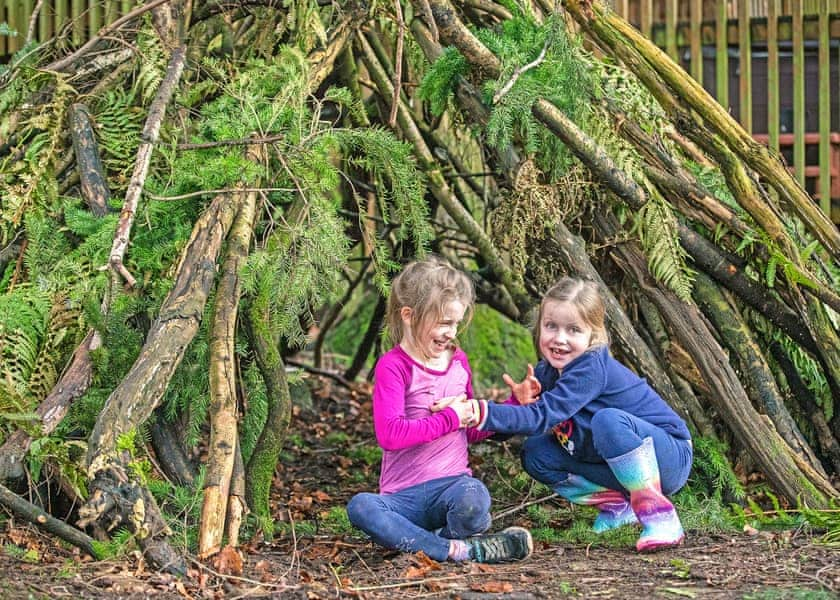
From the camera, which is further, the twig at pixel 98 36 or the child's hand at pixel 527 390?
the twig at pixel 98 36

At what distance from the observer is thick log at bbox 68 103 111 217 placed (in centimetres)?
382

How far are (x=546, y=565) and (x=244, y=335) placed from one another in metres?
1.32

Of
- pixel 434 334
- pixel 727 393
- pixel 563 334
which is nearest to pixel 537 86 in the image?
pixel 563 334

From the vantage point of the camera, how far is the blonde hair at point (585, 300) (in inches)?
144

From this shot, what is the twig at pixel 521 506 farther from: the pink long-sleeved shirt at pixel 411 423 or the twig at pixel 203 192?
the twig at pixel 203 192

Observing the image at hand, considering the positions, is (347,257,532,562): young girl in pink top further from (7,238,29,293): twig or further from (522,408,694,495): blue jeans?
(7,238,29,293): twig

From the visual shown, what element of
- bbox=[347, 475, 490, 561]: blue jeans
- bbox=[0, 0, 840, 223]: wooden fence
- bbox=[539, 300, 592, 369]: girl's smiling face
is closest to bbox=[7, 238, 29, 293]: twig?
bbox=[347, 475, 490, 561]: blue jeans

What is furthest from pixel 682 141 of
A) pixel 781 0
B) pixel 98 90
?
pixel 781 0

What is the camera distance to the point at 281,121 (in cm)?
386

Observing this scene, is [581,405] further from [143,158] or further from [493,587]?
[143,158]

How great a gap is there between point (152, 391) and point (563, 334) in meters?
1.42

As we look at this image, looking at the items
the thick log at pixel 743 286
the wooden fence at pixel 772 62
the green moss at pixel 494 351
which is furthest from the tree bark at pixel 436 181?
the wooden fence at pixel 772 62

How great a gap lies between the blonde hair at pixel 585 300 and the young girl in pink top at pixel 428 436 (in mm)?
302

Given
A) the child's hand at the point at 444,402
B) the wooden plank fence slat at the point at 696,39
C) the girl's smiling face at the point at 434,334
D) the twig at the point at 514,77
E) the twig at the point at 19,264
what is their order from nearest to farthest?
the child's hand at the point at 444,402 → the girl's smiling face at the point at 434,334 → the twig at the point at 19,264 → the twig at the point at 514,77 → the wooden plank fence slat at the point at 696,39
